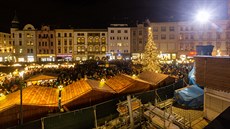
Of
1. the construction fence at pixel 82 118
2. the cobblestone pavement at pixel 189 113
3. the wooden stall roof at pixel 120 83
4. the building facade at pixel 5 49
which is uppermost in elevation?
the building facade at pixel 5 49

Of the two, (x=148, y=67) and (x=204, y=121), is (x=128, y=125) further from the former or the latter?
(x=148, y=67)

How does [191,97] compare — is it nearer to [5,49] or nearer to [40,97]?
[40,97]

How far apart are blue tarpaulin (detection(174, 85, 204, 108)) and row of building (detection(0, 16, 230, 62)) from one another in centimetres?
4806

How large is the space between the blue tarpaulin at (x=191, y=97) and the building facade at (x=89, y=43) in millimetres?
55030

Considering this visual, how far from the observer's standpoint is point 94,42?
7081 centimetres

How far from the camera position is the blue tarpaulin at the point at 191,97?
1600 cm

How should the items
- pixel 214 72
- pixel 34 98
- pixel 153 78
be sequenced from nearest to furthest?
pixel 214 72, pixel 34 98, pixel 153 78

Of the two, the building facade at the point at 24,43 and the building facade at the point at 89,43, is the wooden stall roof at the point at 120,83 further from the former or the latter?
the building facade at the point at 24,43

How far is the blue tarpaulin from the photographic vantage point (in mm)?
16000

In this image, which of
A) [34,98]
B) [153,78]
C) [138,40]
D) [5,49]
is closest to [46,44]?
[5,49]

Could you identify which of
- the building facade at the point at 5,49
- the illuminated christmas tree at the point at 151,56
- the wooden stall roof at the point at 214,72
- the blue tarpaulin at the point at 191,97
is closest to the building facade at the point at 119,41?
the building facade at the point at 5,49

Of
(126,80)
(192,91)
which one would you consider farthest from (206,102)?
(126,80)

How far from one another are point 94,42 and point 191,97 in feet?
187

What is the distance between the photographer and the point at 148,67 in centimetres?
3128
